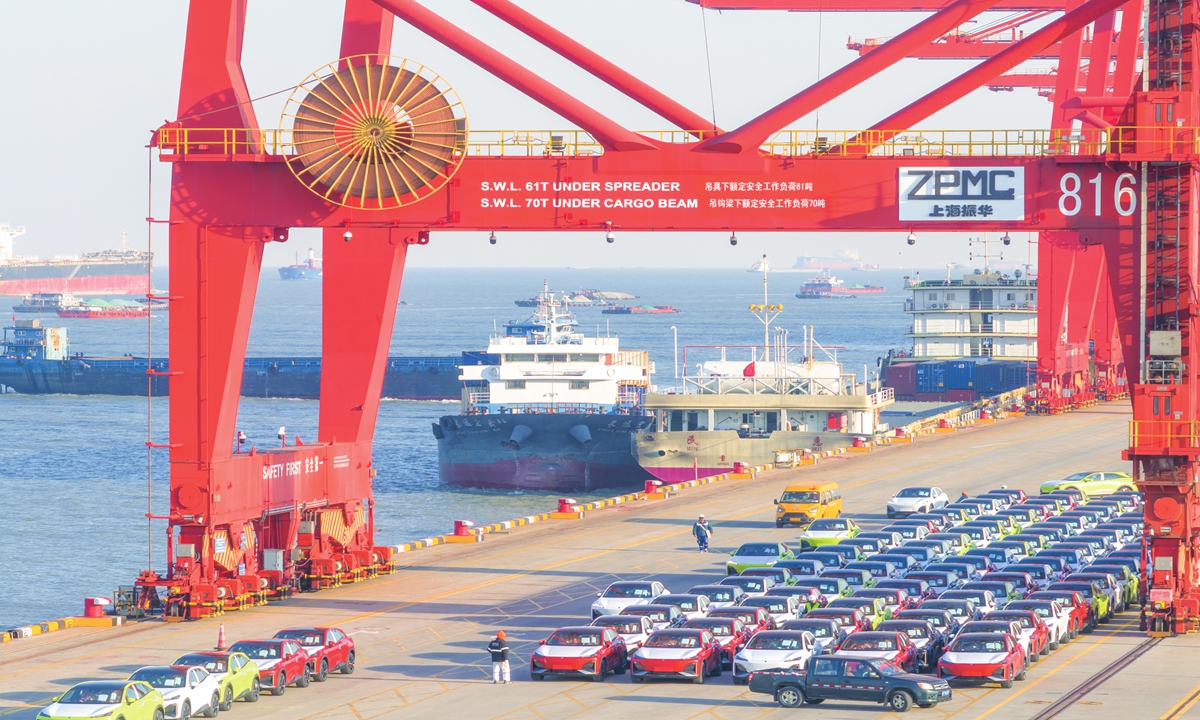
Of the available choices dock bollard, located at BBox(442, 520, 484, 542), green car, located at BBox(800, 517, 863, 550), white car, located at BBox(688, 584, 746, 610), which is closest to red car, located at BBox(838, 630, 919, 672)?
white car, located at BBox(688, 584, 746, 610)

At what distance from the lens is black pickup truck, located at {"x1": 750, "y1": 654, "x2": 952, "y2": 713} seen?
31.1 m

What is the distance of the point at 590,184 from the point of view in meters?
42.9

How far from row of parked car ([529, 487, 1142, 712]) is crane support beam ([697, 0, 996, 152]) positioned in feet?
37.4

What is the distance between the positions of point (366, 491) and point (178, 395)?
8.05 m

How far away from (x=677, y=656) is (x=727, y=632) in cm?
222

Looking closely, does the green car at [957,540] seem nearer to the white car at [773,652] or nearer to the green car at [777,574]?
the green car at [777,574]

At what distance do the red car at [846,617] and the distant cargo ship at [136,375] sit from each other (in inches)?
4733

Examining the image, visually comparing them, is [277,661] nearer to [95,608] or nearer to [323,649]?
[323,649]

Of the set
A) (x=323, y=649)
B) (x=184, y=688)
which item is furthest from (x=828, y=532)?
(x=184, y=688)

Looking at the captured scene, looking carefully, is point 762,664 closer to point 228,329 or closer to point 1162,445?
point 1162,445

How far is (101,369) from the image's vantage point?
542ft

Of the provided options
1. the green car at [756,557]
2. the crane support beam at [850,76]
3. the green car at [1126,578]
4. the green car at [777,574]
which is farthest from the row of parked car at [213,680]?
the green car at [1126,578]

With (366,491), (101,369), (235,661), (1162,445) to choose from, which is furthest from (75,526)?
(101,369)

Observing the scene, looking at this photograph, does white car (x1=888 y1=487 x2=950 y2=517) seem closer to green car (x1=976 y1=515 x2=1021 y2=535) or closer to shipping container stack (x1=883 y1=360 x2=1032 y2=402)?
green car (x1=976 y1=515 x2=1021 y2=535)
